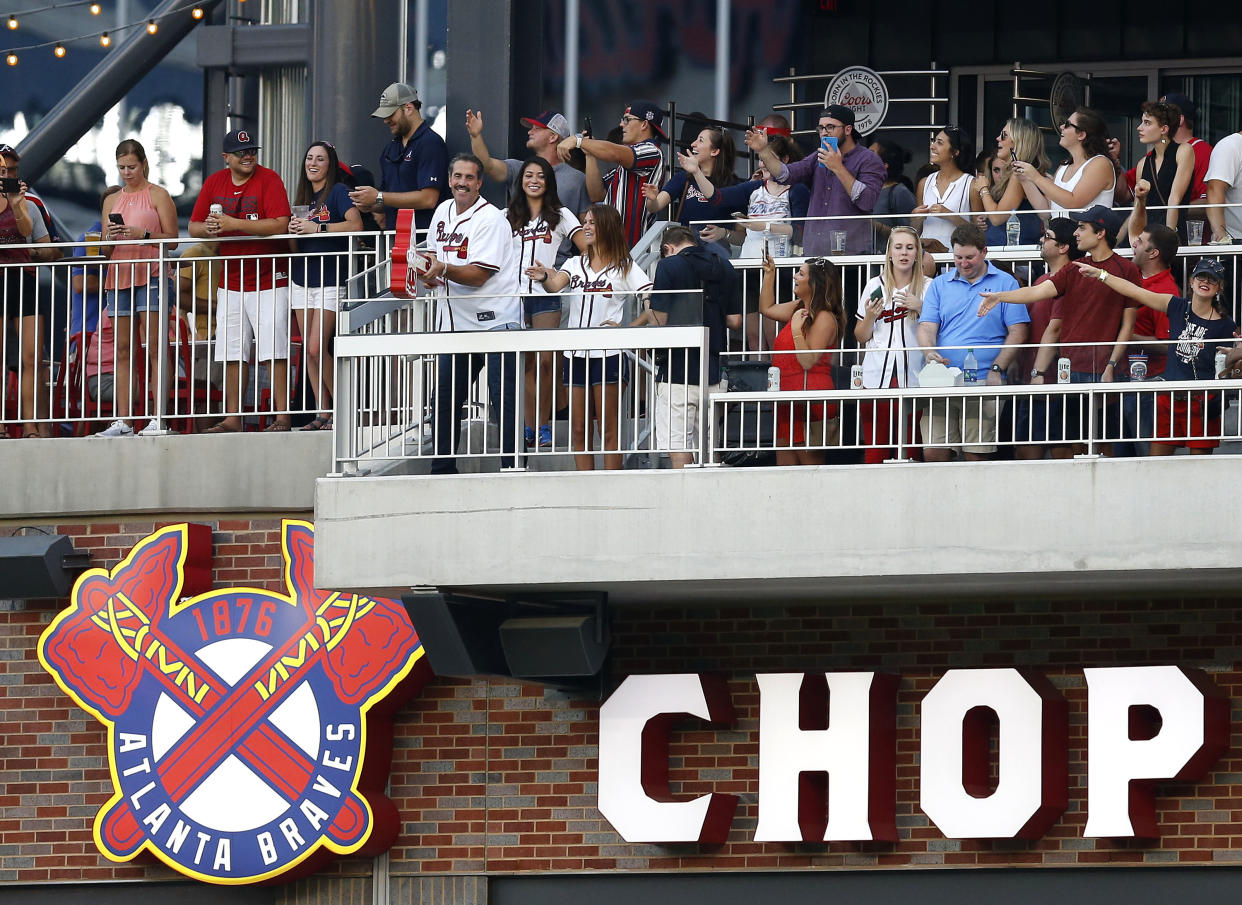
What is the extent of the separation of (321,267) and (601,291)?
2038mm

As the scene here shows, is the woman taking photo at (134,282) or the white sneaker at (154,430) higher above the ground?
the woman taking photo at (134,282)

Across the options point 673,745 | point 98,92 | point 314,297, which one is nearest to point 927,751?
point 673,745

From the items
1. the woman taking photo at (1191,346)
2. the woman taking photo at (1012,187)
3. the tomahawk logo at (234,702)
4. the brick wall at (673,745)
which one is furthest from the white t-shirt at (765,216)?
the tomahawk logo at (234,702)

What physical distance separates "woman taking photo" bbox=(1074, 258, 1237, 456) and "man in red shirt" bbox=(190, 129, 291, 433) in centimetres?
495

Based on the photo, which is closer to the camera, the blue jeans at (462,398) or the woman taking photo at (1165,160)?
the blue jeans at (462,398)

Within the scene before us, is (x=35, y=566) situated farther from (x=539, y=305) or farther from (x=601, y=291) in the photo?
(x=601, y=291)

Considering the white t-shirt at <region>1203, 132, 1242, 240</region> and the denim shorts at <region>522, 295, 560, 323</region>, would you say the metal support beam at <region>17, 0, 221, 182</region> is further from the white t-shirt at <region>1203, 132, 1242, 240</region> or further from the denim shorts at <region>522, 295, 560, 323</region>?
the white t-shirt at <region>1203, 132, 1242, 240</region>

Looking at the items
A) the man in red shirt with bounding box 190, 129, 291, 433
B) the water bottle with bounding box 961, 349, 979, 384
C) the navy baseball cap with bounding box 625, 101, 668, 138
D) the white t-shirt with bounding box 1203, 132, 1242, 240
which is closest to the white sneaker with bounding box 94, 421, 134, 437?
the man in red shirt with bounding box 190, 129, 291, 433

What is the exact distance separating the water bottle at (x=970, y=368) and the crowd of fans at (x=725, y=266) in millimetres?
20

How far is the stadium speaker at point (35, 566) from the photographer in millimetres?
14734

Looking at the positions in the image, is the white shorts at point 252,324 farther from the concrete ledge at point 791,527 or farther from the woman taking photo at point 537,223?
the concrete ledge at point 791,527

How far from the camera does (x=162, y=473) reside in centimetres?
1484

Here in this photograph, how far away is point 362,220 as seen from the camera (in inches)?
592

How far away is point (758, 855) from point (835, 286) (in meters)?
3.45
